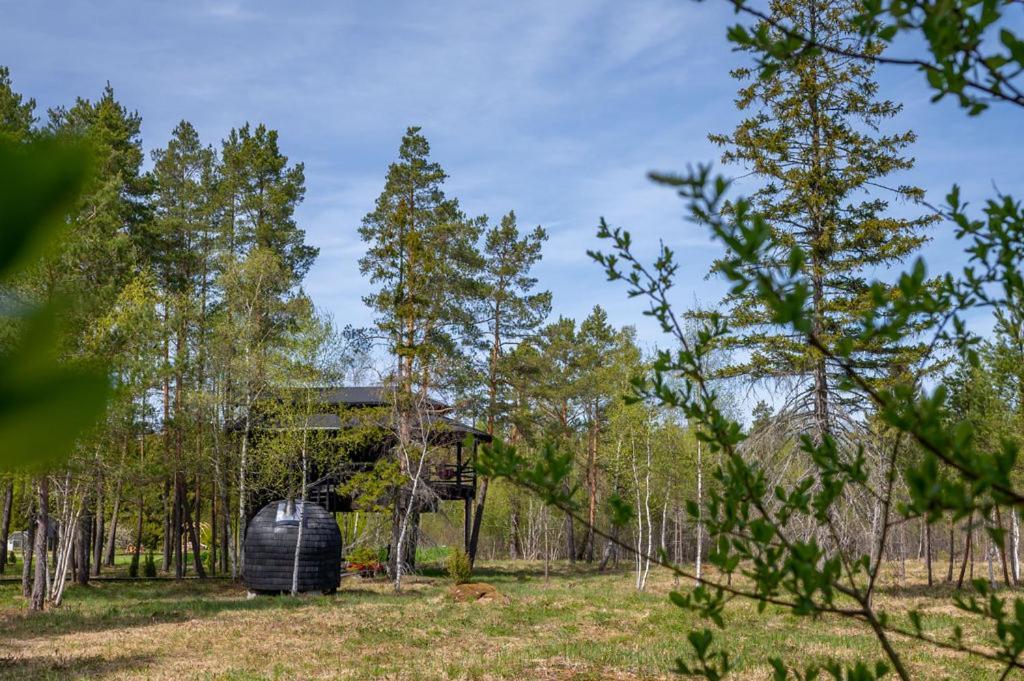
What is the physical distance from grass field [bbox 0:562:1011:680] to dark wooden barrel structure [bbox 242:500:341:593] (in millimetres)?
637

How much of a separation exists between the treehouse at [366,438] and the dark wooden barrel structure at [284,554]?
1.55 meters

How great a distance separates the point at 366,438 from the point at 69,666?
1589 cm

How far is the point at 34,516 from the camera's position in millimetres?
18656

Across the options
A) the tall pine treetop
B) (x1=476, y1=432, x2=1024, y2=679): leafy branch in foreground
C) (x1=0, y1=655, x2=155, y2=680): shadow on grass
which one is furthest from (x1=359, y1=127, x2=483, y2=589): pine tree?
(x1=476, y1=432, x2=1024, y2=679): leafy branch in foreground

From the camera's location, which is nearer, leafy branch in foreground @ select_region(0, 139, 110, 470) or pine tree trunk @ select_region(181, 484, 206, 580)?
leafy branch in foreground @ select_region(0, 139, 110, 470)

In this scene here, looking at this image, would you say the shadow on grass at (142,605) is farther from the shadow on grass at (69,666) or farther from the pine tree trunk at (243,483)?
the shadow on grass at (69,666)

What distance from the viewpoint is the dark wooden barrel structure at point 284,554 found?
19.2 meters

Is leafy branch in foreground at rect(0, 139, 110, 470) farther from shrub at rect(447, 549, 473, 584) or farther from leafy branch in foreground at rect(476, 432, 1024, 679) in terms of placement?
shrub at rect(447, 549, 473, 584)

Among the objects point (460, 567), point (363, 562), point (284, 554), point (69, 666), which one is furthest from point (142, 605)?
point (363, 562)

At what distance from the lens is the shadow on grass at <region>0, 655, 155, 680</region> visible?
1001 cm

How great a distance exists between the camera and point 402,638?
1288 cm

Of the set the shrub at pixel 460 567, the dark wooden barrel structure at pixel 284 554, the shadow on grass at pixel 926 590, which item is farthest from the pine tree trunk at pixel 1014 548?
the dark wooden barrel structure at pixel 284 554

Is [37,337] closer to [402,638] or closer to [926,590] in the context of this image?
[402,638]

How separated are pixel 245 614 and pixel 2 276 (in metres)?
16.4
